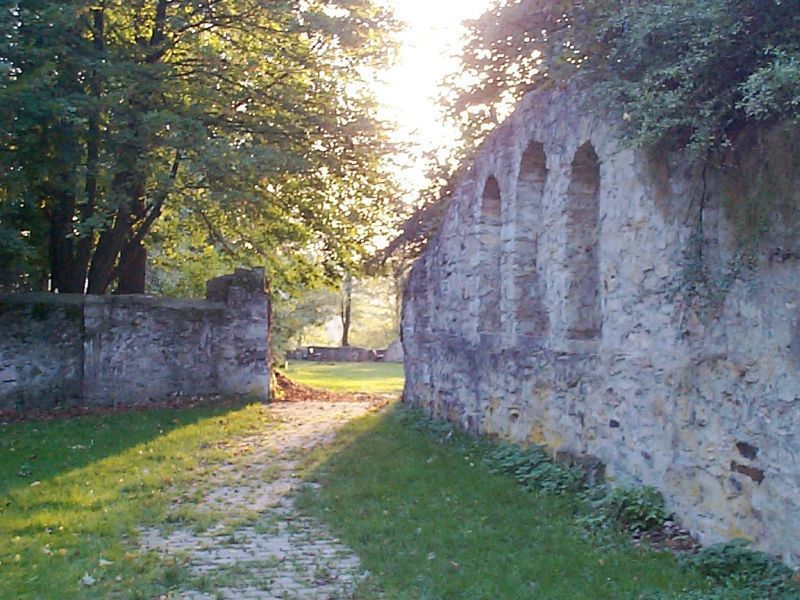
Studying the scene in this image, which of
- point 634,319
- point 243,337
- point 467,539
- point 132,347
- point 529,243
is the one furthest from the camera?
point 243,337

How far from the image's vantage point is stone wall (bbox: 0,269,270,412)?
16.2 m

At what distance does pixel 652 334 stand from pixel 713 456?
131 cm

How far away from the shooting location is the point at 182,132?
1543cm

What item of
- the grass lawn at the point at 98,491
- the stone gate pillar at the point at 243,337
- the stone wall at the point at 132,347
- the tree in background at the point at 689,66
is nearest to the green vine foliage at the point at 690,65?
the tree in background at the point at 689,66

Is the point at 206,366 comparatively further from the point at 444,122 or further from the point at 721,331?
the point at 721,331

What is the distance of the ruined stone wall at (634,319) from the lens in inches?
240

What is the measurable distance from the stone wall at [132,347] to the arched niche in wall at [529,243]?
295 inches

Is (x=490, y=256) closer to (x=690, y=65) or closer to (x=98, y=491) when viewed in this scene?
(x=98, y=491)

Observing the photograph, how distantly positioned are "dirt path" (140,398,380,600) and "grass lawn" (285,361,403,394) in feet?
39.6

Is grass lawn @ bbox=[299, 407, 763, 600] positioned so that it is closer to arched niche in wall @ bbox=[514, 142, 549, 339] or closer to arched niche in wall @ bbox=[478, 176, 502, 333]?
arched niche in wall @ bbox=[514, 142, 549, 339]

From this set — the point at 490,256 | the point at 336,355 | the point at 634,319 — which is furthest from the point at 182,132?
the point at 336,355

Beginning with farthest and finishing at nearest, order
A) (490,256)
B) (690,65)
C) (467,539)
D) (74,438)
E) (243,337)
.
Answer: (243,337)
(74,438)
(490,256)
(467,539)
(690,65)

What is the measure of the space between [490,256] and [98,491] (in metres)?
5.89

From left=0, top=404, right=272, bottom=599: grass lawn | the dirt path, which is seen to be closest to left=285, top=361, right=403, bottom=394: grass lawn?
left=0, top=404, right=272, bottom=599: grass lawn
